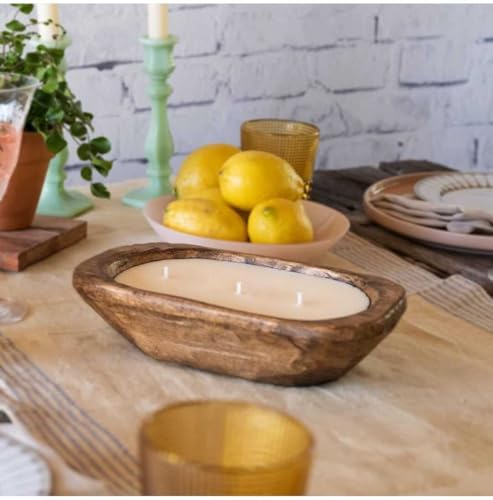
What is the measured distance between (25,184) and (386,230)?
45 centimetres

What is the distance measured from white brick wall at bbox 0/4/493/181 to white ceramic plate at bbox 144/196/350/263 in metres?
0.70

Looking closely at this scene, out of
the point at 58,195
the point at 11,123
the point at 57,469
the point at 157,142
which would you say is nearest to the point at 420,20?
the point at 157,142

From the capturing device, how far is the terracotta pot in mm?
1152

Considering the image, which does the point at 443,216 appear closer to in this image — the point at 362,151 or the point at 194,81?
the point at 194,81

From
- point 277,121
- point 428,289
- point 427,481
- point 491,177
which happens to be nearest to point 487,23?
point 491,177

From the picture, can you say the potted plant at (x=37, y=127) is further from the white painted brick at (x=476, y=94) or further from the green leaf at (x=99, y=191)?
the white painted brick at (x=476, y=94)

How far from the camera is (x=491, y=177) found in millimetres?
1446

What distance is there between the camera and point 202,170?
1.19 m

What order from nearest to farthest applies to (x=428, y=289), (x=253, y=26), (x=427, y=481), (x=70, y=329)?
1. (x=427, y=481)
2. (x=70, y=329)
3. (x=428, y=289)
4. (x=253, y=26)

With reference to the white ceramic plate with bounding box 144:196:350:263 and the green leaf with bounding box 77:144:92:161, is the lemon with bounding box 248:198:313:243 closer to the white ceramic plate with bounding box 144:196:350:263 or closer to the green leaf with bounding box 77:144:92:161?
the white ceramic plate with bounding box 144:196:350:263

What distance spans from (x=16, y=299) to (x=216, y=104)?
40.9 inches

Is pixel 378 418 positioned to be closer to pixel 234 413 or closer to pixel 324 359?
pixel 324 359

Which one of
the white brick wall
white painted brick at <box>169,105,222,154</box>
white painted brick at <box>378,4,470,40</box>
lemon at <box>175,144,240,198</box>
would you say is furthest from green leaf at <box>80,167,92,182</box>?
white painted brick at <box>378,4,470,40</box>

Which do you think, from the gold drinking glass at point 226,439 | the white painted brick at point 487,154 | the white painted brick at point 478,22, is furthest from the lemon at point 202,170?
the white painted brick at point 487,154
